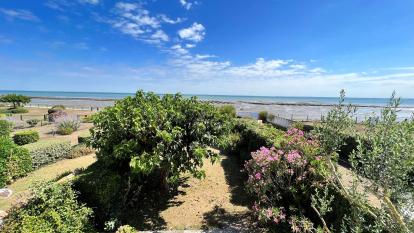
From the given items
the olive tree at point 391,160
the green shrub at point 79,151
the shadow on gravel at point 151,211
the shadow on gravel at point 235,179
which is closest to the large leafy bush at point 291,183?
the shadow on gravel at point 235,179

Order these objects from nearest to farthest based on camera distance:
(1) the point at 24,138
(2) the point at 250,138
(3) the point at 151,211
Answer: (3) the point at 151,211, (2) the point at 250,138, (1) the point at 24,138

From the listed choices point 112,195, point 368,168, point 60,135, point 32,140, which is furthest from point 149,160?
point 60,135

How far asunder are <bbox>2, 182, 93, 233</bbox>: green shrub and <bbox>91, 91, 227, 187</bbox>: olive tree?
1.38 meters

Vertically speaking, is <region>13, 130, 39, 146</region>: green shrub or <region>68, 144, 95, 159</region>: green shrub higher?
<region>13, 130, 39, 146</region>: green shrub

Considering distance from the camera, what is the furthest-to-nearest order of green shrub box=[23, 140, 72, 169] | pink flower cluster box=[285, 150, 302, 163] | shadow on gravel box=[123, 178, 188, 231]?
green shrub box=[23, 140, 72, 169]
shadow on gravel box=[123, 178, 188, 231]
pink flower cluster box=[285, 150, 302, 163]

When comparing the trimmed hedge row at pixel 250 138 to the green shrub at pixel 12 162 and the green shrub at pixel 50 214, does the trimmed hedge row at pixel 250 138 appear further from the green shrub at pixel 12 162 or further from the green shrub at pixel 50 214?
the green shrub at pixel 12 162

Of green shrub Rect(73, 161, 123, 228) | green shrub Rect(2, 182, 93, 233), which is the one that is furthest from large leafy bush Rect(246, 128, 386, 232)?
green shrub Rect(2, 182, 93, 233)

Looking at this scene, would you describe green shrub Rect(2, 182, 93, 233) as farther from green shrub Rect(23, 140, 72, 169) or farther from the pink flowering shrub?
green shrub Rect(23, 140, 72, 169)

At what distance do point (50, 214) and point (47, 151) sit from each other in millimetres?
7907

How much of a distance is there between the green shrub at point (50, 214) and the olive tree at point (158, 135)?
138cm

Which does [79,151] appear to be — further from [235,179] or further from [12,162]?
[235,179]

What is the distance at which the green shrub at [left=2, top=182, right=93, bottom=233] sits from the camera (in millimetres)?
5414

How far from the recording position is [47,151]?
12.2 m

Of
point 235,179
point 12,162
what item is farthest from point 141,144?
point 12,162
